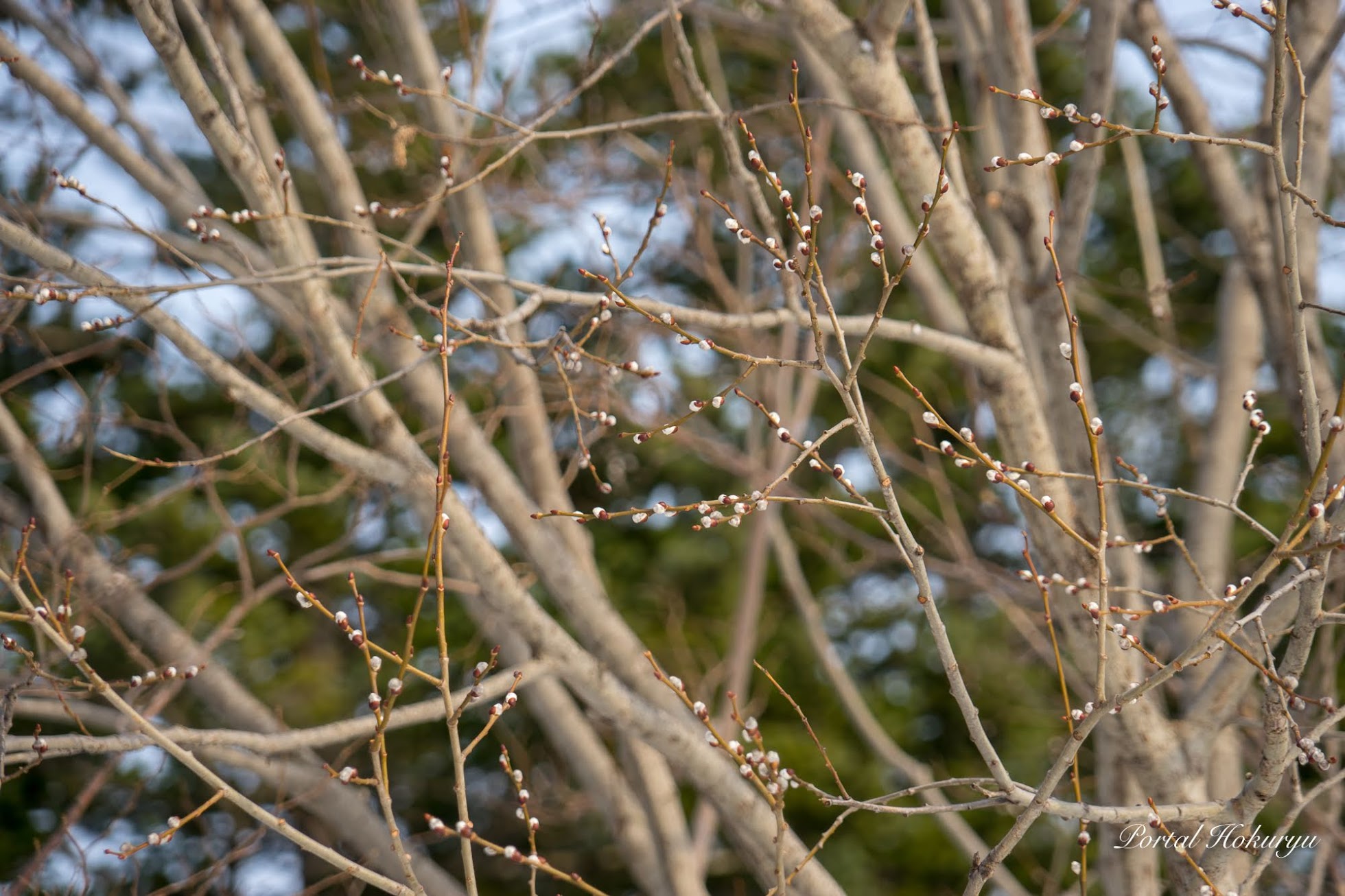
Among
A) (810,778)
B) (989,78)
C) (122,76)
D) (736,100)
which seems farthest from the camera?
(736,100)

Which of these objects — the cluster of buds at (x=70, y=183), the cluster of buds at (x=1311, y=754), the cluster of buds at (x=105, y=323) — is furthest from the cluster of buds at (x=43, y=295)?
the cluster of buds at (x=1311, y=754)

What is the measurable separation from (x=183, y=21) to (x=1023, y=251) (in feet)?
10.8

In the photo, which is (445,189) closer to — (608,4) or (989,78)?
(989,78)

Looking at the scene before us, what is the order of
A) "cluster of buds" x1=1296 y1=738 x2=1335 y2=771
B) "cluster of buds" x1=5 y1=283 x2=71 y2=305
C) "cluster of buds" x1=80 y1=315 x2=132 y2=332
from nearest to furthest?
"cluster of buds" x1=1296 y1=738 x2=1335 y2=771, "cluster of buds" x1=5 y1=283 x2=71 y2=305, "cluster of buds" x1=80 y1=315 x2=132 y2=332

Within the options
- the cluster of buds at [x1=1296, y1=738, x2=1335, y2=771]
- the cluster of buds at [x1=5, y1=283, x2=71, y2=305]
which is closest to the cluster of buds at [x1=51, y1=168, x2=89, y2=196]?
the cluster of buds at [x1=5, y1=283, x2=71, y2=305]

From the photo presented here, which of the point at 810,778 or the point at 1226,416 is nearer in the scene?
the point at 1226,416

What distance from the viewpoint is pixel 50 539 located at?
313 centimetres

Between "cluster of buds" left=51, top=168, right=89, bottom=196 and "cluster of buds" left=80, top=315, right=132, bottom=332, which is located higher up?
"cluster of buds" left=51, top=168, right=89, bottom=196

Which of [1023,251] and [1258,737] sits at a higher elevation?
[1023,251]

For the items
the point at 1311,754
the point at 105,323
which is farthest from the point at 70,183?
the point at 1311,754

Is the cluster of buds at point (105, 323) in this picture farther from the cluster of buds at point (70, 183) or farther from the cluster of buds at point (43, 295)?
the cluster of buds at point (70, 183)

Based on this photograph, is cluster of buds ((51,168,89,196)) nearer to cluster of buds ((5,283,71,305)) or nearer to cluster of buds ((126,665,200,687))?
cluster of buds ((5,283,71,305))

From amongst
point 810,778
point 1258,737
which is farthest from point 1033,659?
point 1258,737

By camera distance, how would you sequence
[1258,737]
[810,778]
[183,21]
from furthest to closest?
[810,778] → [183,21] → [1258,737]
